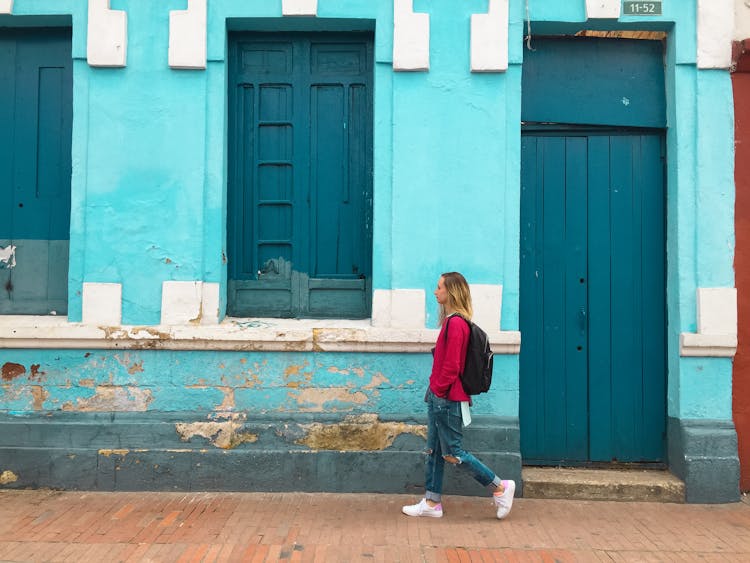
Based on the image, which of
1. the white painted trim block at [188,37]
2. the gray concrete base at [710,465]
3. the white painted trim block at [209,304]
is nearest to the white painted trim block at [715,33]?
the gray concrete base at [710,465]

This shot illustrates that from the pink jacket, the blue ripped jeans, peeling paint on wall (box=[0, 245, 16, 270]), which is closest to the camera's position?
the pink jacket

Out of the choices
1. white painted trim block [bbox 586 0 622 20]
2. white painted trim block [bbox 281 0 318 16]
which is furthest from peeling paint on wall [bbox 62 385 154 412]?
white painted trim block [bbox 586 0 622 20]

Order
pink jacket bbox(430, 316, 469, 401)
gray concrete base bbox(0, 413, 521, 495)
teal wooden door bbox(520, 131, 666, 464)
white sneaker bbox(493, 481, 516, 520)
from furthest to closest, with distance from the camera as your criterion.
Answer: teal wooden door bbox(520, 131, 666, 464) < gray concrete base bbox(0, 413, 521, 495) < white sneaker bbox(493, 481, 516, 520) < pink jacket bbox(430, 316, 469, 401)

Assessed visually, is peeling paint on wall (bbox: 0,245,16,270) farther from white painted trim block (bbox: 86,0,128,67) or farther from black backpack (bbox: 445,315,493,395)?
black backpack (bbox: 445,315,493,395)

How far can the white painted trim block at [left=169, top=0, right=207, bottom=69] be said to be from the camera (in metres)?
5.58

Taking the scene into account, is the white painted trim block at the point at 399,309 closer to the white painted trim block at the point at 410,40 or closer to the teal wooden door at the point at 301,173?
the teal wooden door at the point at 301,173

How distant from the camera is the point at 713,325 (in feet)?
18.1

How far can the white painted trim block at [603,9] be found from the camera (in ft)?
18.4

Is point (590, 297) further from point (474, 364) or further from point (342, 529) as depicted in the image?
point (342, 529)

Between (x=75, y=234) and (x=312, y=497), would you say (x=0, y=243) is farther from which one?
→ (x=312, y=497)

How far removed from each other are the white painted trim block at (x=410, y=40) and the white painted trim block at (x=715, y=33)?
2.22 m

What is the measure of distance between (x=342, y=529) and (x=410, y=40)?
3.75 metres

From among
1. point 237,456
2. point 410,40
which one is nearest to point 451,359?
point 237,456

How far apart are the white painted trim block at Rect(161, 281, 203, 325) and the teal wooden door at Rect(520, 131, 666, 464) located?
270 centimetres
